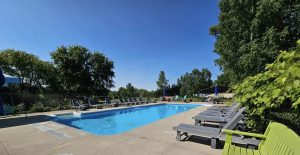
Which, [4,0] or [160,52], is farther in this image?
[160,52]

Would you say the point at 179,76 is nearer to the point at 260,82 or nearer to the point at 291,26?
the point at 291,26

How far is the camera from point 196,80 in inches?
2062

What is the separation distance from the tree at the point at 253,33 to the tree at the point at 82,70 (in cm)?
1859

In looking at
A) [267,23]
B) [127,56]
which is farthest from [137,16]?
[127,56]

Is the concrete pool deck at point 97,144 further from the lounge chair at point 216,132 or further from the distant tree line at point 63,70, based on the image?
the distant tree line at point 63,70

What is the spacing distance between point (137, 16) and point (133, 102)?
9.82 m

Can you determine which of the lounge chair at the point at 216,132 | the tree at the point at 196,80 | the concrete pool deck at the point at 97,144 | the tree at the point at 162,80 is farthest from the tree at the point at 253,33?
the tree at the point at 162,80

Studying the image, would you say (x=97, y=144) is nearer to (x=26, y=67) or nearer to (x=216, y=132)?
(x=216, y=132)

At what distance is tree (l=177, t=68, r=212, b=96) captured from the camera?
5006cm

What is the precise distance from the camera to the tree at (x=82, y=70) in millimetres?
24109

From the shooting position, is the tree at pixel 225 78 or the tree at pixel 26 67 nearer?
the tree at pixel 225 78

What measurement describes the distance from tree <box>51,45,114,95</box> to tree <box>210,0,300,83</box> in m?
18.6

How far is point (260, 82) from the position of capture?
115 inches

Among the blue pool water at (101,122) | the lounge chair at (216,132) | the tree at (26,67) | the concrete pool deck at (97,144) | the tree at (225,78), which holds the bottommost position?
the blue pool water at (101,122)
